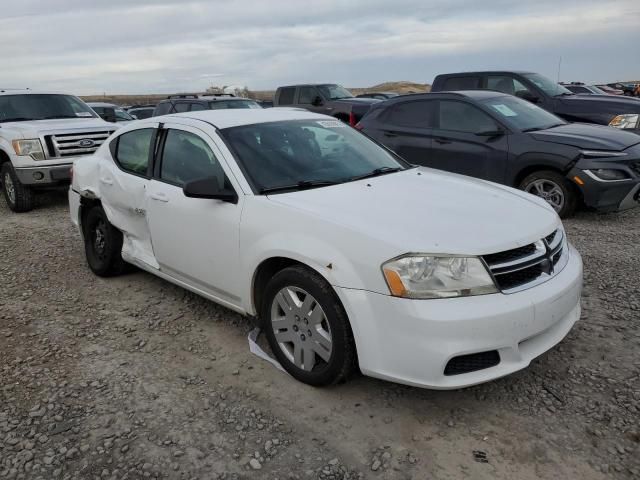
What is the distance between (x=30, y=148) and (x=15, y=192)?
2.46 ft

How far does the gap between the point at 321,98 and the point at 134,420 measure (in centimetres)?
1346

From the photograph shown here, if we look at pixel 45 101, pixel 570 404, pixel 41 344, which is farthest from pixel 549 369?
pixel 45 101

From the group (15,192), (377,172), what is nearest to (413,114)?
(377,172)

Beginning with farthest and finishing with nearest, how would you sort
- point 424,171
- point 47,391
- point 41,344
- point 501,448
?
point 424,171, point 41,344, point 47,391, point 501,448

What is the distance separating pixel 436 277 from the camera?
2760 millimetres

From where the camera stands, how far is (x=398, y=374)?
2811 millimetres

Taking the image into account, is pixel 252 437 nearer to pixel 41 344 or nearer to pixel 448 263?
pixel 448 263

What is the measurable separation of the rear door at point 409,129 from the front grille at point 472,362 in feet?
17.1

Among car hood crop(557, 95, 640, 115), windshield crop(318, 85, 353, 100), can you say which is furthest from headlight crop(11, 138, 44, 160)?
windshield crop(318, 85, 353, 100)

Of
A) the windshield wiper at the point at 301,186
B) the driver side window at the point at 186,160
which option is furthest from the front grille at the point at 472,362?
the driver side window at the point at 186,160

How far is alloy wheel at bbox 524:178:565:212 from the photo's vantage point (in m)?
6.75

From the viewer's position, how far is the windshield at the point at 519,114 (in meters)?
7.14

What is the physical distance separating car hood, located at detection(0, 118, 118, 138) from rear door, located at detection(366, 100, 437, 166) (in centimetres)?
446

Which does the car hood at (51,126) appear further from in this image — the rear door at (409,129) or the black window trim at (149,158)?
the rear door at (409,129)
